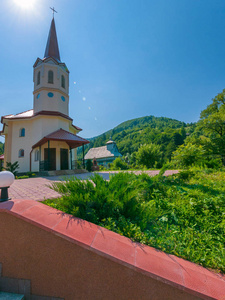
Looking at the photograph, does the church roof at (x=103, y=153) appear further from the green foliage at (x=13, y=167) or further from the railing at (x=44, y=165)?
the green foliage at (x=13, y=167)

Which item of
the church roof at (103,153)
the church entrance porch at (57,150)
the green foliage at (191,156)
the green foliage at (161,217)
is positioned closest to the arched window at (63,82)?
the church entrance porch at (57,150)

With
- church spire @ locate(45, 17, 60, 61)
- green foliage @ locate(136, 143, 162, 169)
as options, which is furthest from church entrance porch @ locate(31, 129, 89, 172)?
church spire @ locate(45, 17, 60, 61)

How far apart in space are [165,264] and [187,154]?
633cm

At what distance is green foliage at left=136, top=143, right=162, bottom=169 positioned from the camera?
10914 millimetres

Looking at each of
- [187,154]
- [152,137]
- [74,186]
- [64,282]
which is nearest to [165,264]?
[64,282]

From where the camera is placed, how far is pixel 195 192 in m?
2.75

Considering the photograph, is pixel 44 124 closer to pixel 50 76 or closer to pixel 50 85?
pixel 50 85

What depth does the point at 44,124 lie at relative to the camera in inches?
533

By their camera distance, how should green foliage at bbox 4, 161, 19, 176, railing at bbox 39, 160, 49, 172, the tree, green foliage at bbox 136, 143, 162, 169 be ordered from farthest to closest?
the tree < green foliage at bbox 4, 161, 19, 176 < railing at bbox 39, 160, 49, 172 < green foliage at bbox 136, 143, 162, 169

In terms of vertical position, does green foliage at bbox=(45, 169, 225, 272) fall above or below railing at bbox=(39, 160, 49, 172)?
below

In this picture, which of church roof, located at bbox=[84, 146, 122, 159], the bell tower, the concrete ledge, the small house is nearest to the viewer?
the concrete ledge

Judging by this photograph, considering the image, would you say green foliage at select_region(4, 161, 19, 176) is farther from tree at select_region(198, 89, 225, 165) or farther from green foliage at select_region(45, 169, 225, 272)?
tree at select_region(198, 89, 225, 165)

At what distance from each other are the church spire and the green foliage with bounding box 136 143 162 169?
15.0m

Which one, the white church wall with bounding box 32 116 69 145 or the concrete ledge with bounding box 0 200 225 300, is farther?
the white church wall with bounding box 32 116 69 145
